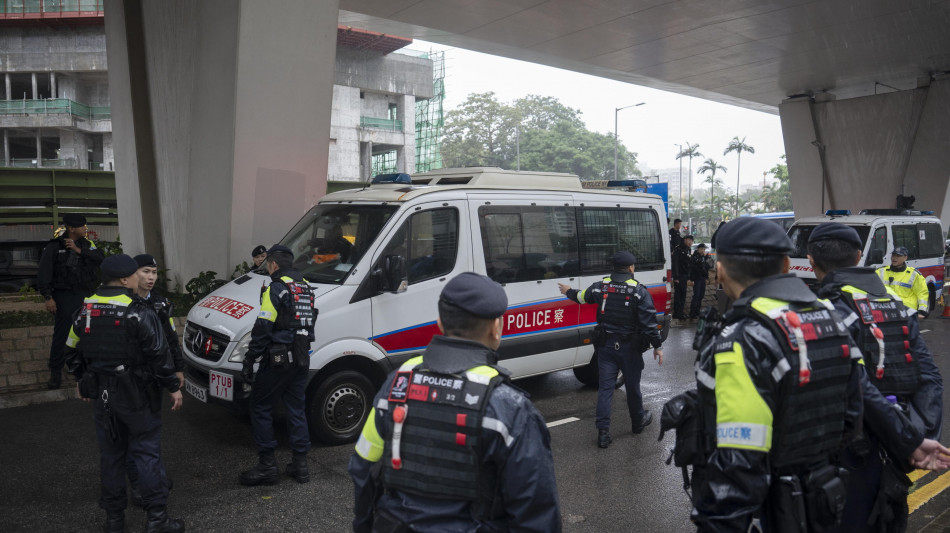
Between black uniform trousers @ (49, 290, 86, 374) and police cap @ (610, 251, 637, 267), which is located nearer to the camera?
police cap @ (610, 251, 637, 267)

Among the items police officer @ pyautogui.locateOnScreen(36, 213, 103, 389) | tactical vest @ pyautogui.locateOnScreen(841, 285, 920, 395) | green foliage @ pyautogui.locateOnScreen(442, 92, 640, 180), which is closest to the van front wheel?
police officer @ pyautogui.locateOnScreen(36, 213, 103, 389)

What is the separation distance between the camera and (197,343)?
6082 millimetres

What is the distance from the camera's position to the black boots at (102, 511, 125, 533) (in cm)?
426

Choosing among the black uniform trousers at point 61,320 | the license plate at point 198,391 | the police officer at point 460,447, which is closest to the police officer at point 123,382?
the license plate at point 198,391

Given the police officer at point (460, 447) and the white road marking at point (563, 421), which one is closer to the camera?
the police officer at point (460, 447)

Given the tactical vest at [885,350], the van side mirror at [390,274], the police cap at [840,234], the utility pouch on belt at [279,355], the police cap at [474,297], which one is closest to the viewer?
the police cap at [474,297]

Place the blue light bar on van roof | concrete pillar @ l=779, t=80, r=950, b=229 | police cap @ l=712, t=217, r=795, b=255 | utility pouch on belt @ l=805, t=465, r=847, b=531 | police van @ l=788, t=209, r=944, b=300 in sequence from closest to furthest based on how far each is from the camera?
utility pouch on belt @ l=805, t=465, r=847, b=531
police cap @ l=712, t=217, r=795, b=255
the blue light bar on van roof
police van @ l=788, t=209, r=944, b=300
concrete pillar @ l=779, t=80, r=950, b=229

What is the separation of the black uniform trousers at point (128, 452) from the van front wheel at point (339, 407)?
1.65m

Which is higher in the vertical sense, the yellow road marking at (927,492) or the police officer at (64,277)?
the police officer at (64,277)

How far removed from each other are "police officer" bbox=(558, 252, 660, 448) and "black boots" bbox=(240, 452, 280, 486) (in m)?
2.88

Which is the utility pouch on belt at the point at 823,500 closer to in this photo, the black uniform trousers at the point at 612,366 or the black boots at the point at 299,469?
the black uniform trousers at the point at 612,366

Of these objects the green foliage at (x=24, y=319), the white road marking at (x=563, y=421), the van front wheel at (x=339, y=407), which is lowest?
the white road marking at (x=563, y=421)

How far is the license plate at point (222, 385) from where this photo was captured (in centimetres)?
559

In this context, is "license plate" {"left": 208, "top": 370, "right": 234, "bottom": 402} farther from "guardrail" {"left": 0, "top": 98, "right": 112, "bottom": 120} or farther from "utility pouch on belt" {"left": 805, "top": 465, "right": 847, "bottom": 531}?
"guardrail" {"left": 0, "top": 98, "right": 112, "bottom": 120}
